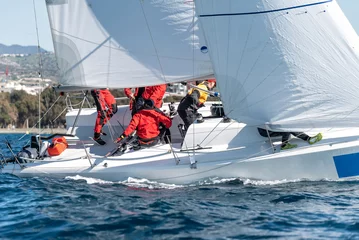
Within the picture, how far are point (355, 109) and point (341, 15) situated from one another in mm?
1363

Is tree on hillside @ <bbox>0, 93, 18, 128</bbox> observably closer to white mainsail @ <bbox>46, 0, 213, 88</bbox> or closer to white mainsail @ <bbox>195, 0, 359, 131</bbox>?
white mainsail @ <bbox>46, 0, 213, 88</bbox>

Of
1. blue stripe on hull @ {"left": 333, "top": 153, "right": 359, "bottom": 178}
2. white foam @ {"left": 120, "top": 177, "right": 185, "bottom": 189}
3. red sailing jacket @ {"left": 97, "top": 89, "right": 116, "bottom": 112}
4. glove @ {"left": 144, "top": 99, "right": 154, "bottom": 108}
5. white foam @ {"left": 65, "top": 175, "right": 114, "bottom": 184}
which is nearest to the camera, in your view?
blue stripe on hull @ {"left": 333, "top": 153, "right": 359, "bottom": 178}

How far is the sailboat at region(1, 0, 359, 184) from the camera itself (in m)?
8.80

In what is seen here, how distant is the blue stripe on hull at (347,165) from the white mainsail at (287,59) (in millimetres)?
491

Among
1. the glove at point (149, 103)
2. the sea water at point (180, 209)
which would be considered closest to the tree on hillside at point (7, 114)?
the glove at point (149, 103)

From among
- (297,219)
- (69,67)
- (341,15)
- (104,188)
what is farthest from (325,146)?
(69,67)

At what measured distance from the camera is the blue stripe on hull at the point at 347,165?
9.09 meters

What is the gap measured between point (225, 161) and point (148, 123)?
1.69 metres

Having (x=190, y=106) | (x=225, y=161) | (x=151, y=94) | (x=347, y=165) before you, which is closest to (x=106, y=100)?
(x=151, y=94)

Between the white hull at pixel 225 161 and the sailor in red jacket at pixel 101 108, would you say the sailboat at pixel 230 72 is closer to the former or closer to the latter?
the white hull at pixel 225 161

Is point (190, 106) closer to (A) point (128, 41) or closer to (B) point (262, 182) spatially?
(A) point (128, 41)

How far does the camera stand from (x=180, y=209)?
7.57 metres

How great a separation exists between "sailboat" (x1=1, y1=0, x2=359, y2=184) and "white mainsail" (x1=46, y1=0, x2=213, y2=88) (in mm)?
16

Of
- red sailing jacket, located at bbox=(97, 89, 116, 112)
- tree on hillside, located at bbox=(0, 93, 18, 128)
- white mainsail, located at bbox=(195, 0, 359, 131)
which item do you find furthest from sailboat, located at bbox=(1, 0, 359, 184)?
tree on hillside, located at bbox=(0, 93, 18, 128)
